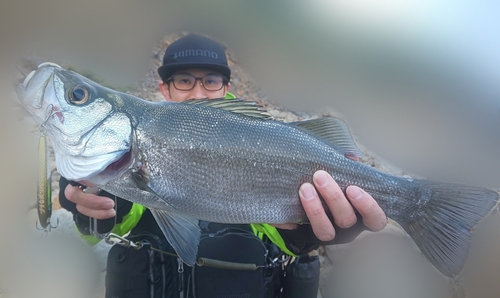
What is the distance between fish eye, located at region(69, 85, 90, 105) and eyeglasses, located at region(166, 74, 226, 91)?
2.39 feet

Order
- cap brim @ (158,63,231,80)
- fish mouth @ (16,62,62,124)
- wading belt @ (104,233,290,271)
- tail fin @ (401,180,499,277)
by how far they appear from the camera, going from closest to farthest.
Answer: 1. fish mouth @ (16,62,62,124)
2. tail fin @ (401,180,499,277)
3. wading belt @ (104,233,290,271)
4. cap brim @ (158,63,231,80)

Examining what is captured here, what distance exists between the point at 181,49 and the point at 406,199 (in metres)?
1.25

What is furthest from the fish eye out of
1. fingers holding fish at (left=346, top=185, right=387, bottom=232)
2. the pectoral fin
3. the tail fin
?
the tail fin

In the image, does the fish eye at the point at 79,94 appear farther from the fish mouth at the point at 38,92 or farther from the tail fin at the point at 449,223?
the tail fin at the point at 449,223

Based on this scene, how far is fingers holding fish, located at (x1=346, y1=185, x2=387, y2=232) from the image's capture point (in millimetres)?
864

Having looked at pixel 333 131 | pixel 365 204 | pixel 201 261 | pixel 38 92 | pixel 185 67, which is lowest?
pixel 201 261

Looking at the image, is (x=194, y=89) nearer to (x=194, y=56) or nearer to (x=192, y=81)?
(x=192, y=81)

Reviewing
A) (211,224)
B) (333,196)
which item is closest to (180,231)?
(211,224)

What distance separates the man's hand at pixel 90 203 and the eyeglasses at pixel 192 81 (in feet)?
2.63

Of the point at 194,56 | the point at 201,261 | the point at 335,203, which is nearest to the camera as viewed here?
the point at 335,203

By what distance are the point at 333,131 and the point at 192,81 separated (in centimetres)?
87

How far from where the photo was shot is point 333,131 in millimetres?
969

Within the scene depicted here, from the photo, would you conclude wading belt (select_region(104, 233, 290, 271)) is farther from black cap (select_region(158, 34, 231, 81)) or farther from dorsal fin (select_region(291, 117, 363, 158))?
black cap (select_region(158, 34, 231, 81))

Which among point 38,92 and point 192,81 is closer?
point 38,92
